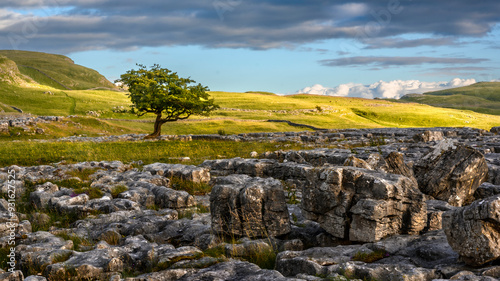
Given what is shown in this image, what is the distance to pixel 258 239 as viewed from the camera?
10547 millimetres

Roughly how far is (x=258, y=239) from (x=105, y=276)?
3955mm

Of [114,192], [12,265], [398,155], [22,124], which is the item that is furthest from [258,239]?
[22,124]

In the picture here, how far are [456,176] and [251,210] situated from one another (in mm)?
7405

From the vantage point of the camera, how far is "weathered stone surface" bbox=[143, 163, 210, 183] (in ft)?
70.7

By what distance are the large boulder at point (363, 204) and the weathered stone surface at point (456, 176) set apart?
4175 millimetres

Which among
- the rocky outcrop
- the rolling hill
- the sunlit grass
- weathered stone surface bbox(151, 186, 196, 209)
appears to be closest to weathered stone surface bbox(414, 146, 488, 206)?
the rocky outcrop

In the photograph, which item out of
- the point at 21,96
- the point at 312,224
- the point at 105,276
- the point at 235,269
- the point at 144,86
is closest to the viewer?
the point at 235,269

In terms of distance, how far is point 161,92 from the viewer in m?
52.7

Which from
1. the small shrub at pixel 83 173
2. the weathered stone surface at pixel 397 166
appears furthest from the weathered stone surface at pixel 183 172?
the weathered stone surface at pixel 397 166

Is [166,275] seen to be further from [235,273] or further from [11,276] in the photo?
[11,276]

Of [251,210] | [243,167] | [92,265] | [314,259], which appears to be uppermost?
[251,210]

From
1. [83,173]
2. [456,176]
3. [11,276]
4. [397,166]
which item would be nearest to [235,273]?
[11,276]

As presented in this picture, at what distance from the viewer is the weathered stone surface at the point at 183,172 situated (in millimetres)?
21548

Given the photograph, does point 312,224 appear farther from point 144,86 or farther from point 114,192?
point 144,86
